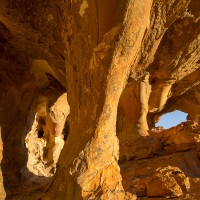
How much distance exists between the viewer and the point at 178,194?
262 centimetres

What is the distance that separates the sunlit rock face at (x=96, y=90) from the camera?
6.75ft

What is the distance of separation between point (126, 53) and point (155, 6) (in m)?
1.03

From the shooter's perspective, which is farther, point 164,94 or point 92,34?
point 164,94

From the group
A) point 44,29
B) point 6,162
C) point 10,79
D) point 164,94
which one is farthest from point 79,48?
point 164,94

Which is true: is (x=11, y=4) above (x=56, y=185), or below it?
above

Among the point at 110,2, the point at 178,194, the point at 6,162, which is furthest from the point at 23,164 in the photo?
the point at 110,2

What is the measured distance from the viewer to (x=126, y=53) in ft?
7.01

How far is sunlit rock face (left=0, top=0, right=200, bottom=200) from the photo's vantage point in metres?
2.06

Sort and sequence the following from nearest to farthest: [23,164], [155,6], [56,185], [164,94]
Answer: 1. [56,185]
2. [155,6]
3. [23,164]
4. [164,94]

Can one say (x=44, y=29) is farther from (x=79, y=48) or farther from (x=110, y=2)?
(x=110, y=2)

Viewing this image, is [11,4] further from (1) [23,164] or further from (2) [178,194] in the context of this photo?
(2) [178,194]

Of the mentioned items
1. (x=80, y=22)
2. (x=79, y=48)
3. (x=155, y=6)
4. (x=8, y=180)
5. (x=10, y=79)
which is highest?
(x=155, y=6)

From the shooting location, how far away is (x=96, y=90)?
2131 mm

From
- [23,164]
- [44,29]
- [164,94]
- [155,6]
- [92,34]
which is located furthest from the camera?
[164,94]
